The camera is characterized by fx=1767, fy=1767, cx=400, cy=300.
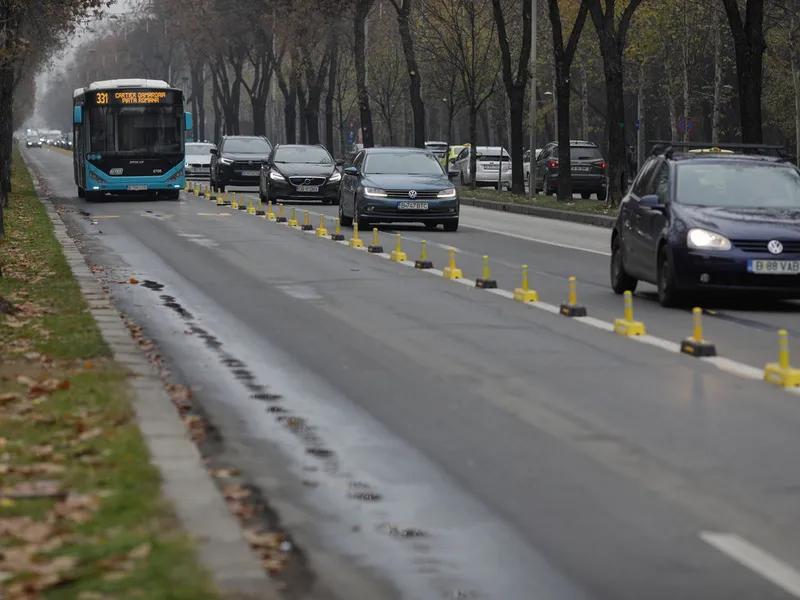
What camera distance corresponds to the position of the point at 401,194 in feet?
101

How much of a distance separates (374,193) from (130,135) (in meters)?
15.1

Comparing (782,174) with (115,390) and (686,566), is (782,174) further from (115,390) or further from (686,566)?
(686,566)

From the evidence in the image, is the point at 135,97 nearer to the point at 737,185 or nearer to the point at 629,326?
the point at 737,185

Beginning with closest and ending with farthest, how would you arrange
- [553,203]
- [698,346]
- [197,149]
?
1. [698,346]
2. [553,203]
3. [197,149]

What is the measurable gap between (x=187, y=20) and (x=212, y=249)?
218 feet

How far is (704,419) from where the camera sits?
31.3ft

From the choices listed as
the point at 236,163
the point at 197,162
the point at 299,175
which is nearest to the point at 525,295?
the point at 299,175

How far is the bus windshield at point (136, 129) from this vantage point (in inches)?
1730

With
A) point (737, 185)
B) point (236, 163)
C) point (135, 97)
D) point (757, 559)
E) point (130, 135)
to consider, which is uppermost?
point (135, 97)

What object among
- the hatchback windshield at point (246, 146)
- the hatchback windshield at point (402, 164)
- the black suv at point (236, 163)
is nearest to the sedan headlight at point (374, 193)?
the hatchback windshield at point (402, 164)

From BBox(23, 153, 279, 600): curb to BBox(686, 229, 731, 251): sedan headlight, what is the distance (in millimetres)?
6059

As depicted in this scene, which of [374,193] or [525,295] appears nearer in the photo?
[525,295]

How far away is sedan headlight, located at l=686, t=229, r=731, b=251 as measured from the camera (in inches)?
636

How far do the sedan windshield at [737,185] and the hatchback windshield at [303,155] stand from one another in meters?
27.4
